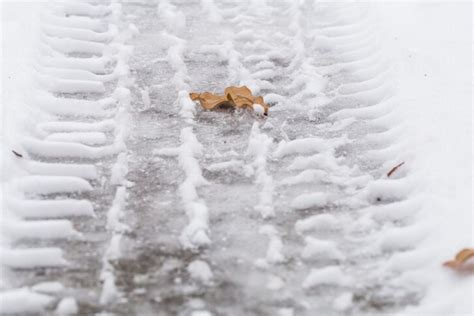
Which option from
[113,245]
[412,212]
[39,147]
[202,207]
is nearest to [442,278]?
[412,212]

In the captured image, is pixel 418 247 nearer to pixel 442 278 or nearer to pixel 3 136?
pixel 442 278

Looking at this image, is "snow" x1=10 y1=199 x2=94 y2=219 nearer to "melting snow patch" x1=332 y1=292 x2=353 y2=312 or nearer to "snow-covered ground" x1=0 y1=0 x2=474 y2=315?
"snow-covered ground" x1=0 y1=0 x2=474 y2=315

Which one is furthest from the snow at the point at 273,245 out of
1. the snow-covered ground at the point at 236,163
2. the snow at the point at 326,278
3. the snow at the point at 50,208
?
the snow at the point at 50,208

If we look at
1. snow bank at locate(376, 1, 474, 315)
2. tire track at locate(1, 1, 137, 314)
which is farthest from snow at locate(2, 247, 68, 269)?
snow bank at locate(376, 1, 474, 315)

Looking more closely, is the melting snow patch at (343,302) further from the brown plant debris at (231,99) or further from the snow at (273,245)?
the brown plant debris at (231,99)

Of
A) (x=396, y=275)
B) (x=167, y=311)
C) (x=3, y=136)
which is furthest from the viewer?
(x=3, y=136)

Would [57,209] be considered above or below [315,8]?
below
